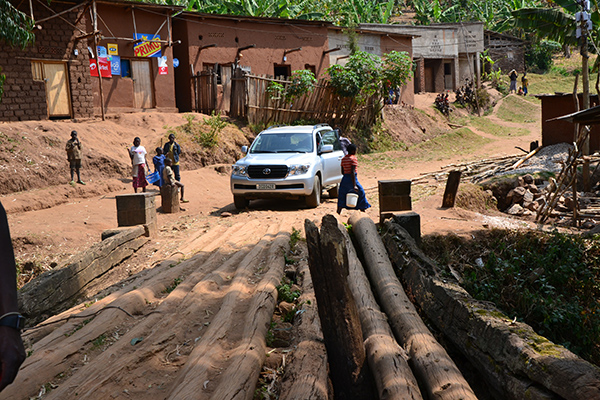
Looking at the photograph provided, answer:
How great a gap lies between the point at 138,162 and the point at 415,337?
36.4ft

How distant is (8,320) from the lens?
2.02 metres

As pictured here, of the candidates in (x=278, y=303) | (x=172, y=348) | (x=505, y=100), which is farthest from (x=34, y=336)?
(x=505, y=100)

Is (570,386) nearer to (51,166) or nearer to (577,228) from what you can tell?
→ (577,228)

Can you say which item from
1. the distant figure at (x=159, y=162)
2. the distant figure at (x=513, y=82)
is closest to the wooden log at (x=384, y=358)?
the distant figure at (x=159, y=162)

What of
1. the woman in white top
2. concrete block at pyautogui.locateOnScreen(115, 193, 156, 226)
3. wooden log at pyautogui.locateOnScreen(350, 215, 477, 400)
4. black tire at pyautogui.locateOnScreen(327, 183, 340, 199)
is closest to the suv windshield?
black tire at pyautogui.locateOnScreen(327, 183, 340, 199)

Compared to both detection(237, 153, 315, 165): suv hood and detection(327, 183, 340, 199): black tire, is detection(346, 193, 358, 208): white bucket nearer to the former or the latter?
detection(237, 153, 315, 165): suv hood

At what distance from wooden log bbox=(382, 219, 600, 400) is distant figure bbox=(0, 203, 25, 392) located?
2757 millimetres

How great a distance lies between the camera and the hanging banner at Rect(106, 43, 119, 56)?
19.6 meters

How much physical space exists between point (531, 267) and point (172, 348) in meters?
5.91

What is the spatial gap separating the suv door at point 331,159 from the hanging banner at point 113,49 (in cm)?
1036

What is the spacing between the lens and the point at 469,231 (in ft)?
29.5

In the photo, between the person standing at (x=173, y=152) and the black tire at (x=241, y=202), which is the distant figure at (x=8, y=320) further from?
the person standing at (x=173, y=152)

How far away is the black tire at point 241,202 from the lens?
1192cm

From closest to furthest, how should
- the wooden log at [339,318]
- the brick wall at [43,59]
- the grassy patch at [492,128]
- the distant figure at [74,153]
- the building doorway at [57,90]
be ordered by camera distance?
the wooden log at [339,318]
the distant figure at [74,153]
the brick wall at [43,59]
the building doorway at [57,90]
the grassy patch at [492,128]
